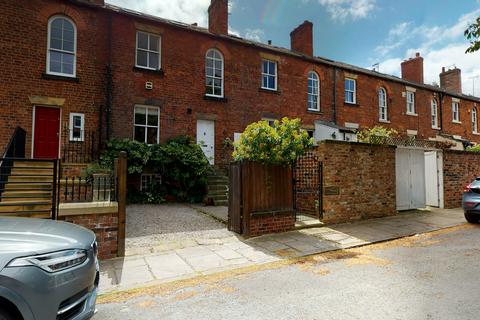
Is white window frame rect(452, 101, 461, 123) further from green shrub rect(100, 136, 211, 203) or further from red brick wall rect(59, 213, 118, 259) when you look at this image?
red brick wall rect(59, 213, 118, 259)

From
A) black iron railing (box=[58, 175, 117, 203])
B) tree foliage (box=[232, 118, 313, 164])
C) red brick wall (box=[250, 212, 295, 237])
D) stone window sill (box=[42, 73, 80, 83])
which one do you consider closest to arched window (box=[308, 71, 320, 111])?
tree foliage (box=[232, 118, 313, 164])

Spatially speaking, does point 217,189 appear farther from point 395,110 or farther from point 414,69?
point 414,69

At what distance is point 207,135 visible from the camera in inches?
548

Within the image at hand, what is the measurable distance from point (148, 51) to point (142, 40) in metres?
0.54

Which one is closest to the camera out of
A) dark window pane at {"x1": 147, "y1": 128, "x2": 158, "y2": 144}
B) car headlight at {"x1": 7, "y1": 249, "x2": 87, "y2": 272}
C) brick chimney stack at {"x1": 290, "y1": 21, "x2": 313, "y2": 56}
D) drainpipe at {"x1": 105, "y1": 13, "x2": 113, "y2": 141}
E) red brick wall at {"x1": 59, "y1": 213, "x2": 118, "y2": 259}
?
car headlight at {"x1": 7, "y1": 249, "x2": 87, "y2": 272}

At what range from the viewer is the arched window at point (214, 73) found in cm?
1423

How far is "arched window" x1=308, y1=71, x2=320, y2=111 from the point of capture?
17094 millimetres

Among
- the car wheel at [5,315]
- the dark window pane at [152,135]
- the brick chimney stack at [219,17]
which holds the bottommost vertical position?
the car wheel at [5,315]

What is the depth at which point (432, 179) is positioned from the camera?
37.3 feet

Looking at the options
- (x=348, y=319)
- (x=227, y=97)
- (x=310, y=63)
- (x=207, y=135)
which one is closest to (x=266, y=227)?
(x=348, y=319)

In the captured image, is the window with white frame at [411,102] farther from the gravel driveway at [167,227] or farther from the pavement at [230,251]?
the gravel driveway at [167,227]

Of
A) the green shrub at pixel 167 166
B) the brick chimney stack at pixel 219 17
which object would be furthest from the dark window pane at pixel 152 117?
the brick chimney stack at pixel 219 17

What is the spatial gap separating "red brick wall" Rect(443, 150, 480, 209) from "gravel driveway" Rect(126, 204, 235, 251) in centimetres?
897

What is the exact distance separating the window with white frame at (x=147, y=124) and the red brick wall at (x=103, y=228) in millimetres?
7631
